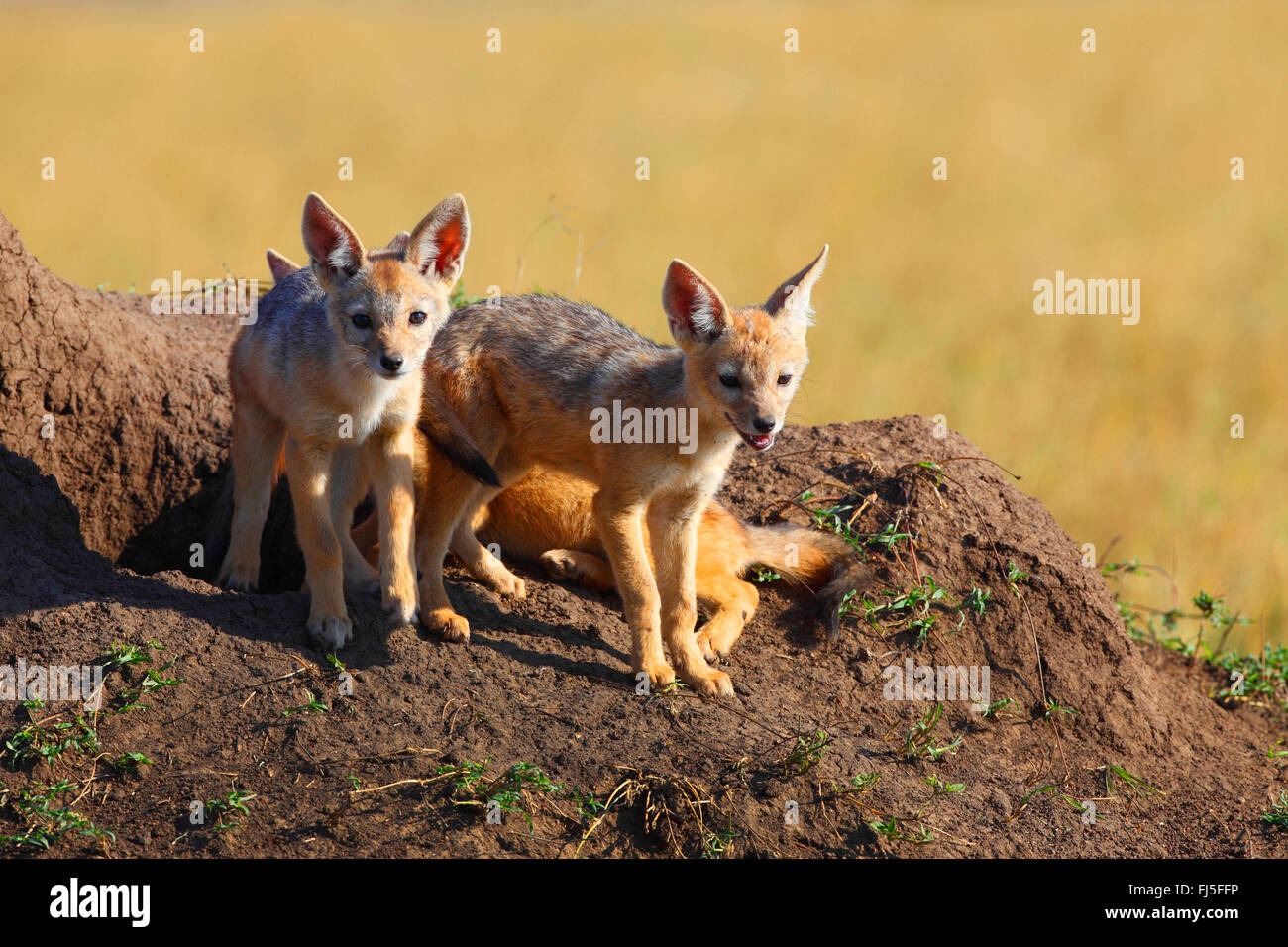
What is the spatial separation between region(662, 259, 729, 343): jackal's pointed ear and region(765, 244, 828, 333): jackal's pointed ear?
31cm

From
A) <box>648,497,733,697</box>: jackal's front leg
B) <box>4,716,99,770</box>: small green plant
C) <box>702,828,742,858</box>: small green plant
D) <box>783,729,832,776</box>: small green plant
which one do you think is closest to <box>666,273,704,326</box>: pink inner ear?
<box>648,497,733,697</box>: jackal's front leg

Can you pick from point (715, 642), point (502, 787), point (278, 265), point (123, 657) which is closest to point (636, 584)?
point (715, 642)

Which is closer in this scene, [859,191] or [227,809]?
[227,809]

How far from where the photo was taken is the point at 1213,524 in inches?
427

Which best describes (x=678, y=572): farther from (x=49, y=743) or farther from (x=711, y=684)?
(x=49, y=743)

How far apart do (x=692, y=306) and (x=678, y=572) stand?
52.4 inches

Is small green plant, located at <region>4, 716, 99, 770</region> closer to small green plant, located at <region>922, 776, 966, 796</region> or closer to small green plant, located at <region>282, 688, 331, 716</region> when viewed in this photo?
small green plant, located at <region>282, 688, 331, 716</region>

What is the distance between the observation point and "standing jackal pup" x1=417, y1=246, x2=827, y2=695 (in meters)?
5.79

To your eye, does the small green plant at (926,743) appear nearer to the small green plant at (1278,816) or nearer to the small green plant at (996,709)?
the small green plant at (996,709)

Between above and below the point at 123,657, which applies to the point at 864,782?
below

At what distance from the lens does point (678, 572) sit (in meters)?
6.07

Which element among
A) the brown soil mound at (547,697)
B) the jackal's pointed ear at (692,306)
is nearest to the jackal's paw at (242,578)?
the brown soil mound at (547,697)

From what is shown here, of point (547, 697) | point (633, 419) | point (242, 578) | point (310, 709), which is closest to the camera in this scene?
point (310, 709)

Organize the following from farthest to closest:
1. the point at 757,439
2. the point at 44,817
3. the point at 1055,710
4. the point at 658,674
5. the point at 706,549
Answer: the point at 706,549
the point at 1055,710
the point at 658,674
the point at 757,439
the point at 44,817
